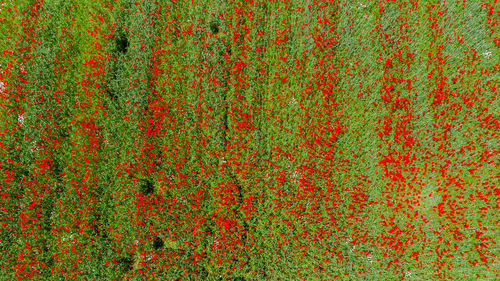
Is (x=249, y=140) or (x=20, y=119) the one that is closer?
(x=20, y=119)

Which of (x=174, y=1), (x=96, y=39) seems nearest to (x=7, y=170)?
(x=96, y=39)

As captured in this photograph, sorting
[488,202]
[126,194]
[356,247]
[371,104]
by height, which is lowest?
[356,247]

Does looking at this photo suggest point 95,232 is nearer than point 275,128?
Yes

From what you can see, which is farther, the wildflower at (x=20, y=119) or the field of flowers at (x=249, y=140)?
the wildflower at (x=20, y=119)

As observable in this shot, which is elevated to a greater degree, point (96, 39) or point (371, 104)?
A: point (96, 39)

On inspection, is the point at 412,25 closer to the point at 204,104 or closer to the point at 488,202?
the point at 488,202

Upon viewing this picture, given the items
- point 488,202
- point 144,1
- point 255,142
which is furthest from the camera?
point 144,1

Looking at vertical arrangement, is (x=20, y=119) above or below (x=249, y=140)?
above

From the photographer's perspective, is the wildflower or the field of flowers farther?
the wildflower
